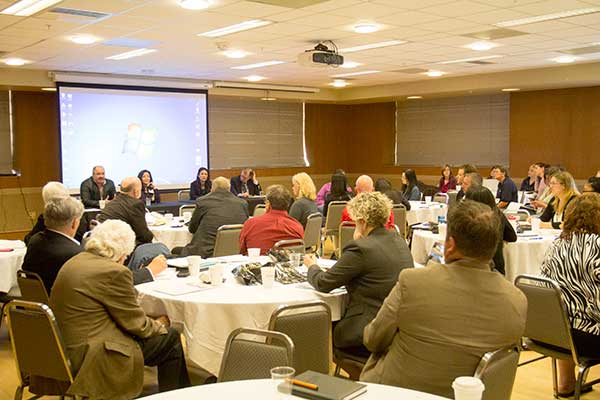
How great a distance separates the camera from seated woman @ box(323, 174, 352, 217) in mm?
8727

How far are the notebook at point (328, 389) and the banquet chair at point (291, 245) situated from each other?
2.74m

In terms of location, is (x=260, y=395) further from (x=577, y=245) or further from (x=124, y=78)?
(x=124, y=78)

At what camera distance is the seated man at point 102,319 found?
10.1 feet

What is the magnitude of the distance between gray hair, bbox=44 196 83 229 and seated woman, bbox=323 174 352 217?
16.6ft

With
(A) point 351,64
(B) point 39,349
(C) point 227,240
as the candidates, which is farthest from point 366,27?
(B) point 39,349

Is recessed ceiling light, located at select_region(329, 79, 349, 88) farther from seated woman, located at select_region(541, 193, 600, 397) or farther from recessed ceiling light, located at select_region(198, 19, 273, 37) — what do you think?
seated woman, located at select_region(541, 193, 600, 397)

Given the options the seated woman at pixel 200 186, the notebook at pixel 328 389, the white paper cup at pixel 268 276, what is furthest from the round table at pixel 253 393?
the seated woman at pixel 200 186

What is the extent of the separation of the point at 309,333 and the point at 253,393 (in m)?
1.14

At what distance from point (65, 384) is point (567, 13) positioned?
5.96 m

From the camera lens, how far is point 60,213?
389 centimetres

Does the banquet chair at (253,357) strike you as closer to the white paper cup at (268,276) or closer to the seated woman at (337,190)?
the white paper cup at (268,276)

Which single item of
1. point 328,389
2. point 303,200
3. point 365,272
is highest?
point 303,200

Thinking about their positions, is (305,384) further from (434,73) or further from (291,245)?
(434,73)

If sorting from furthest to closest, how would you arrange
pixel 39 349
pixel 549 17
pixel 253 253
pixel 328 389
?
pixel 549 17 → pixel 253 253 → pixel 39 349 → pixel 328 389
